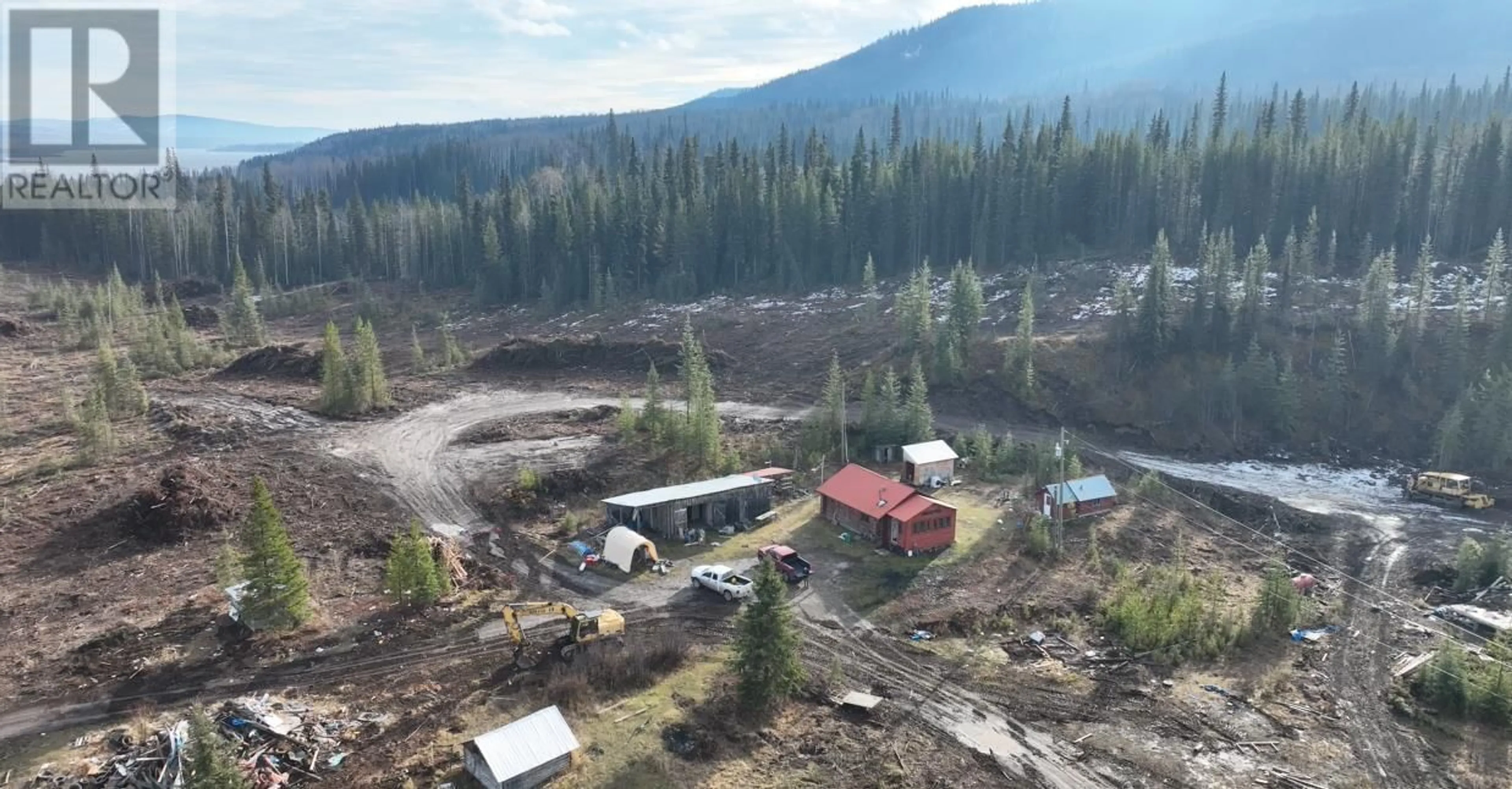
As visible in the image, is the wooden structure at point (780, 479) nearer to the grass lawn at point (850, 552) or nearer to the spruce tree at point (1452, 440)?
the grass lawn at point (850, 552)

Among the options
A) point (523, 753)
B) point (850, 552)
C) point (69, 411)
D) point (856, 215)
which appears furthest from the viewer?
point (856, 215)

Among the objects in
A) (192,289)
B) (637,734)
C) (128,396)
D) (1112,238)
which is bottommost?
(637,734)

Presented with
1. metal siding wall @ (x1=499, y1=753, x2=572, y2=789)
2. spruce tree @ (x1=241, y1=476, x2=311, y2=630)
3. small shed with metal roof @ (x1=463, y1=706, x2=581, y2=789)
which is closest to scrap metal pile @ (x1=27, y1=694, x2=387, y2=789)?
spruce tree @ (x1=241, y1=476, x2=311, y2=630)

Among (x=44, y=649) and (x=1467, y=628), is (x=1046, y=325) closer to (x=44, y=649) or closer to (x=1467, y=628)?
(x=1467, y=628)

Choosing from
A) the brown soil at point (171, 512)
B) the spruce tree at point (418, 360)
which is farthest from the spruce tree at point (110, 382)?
the brown soil at point (171, 512)

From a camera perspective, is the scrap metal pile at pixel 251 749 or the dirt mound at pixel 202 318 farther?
the dirt mound at pixel 202 318

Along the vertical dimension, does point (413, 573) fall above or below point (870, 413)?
below

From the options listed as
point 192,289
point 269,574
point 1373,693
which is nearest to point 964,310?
point 1373,693

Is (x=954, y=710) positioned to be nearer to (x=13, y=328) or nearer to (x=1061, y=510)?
(x=1061, y=510)
